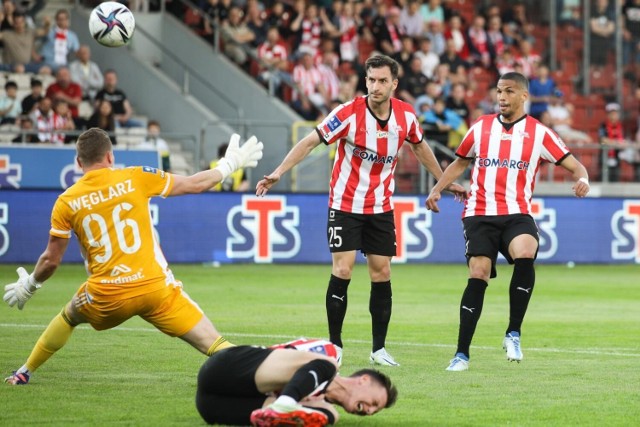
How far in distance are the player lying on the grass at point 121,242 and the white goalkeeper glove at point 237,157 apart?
0.07ft

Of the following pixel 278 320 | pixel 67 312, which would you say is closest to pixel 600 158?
pixel 278 320

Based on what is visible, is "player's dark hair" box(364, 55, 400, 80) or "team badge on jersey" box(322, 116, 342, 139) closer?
"player's dark hair" box(364, 55, 400, 80)

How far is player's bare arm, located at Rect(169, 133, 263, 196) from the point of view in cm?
811

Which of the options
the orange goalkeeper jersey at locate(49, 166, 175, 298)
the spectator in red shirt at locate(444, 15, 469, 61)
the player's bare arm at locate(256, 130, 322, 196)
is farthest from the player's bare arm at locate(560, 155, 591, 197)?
the spectator in red shirt at locate(444, 15, 469, 61)

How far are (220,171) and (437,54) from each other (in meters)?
20.1

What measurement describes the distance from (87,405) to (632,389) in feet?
12.1

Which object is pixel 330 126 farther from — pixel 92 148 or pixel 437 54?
pixel 437 54

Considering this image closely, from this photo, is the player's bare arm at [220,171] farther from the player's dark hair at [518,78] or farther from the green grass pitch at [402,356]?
the player's dark hair at [518,78]

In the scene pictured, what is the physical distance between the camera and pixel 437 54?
27.8 m

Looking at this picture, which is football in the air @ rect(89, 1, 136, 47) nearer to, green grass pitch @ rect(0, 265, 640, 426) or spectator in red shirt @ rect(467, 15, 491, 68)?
green grass pitch @ rect(0, 265, 640, 426)

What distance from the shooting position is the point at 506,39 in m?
29.3

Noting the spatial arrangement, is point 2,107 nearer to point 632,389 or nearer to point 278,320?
point 278,320

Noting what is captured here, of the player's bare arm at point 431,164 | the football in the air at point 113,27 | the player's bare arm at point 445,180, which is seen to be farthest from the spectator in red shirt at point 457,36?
the player's bare arm at point 445,180

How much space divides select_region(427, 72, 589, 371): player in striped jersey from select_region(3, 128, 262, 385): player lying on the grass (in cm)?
253
